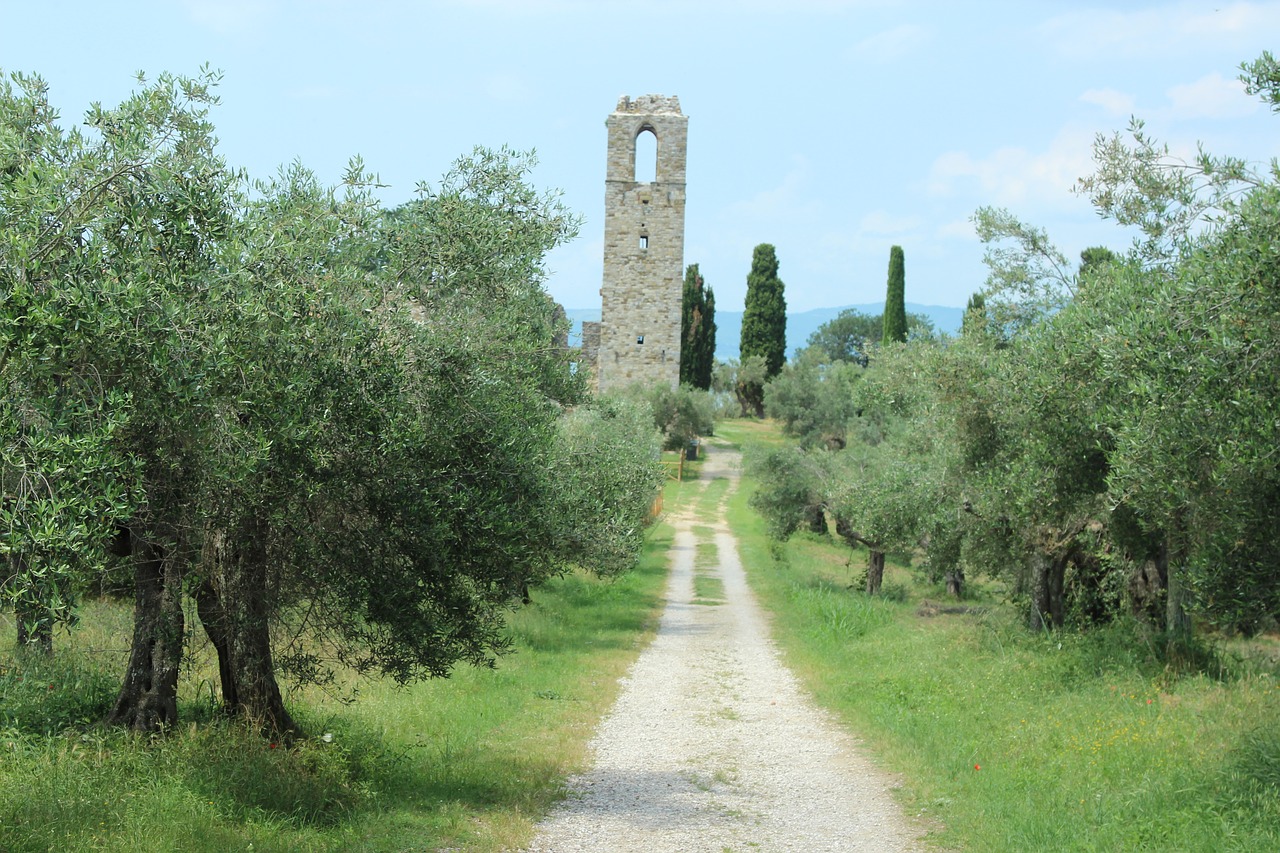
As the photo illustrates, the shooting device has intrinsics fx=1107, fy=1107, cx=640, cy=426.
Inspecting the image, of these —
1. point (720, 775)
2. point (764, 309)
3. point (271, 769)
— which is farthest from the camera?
point (764, 309)

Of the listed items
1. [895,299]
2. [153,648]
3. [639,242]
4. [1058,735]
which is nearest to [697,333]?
[895,299]

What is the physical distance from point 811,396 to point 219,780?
195 feet

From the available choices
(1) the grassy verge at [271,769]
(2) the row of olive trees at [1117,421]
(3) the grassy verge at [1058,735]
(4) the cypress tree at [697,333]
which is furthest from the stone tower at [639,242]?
(1) the grassy verge at [271,769]

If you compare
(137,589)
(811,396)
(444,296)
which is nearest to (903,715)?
→ (444,296)

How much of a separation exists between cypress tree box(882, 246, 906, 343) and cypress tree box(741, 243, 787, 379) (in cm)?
904

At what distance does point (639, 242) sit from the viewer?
168 ft

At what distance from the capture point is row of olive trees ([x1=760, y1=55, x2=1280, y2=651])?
27.5 feet

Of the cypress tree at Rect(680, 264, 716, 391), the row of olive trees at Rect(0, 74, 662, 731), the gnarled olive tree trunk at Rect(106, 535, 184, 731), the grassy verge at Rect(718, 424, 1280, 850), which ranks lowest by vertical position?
the grassy verge at Rect(718, 424, 1280, 850)

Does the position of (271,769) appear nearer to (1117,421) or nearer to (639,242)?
(1117,421)

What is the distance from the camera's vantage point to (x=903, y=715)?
13.3 metres

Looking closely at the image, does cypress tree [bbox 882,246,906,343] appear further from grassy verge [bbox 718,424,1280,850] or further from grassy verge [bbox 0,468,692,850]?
grassy verge [bbox 0,468,692,850]

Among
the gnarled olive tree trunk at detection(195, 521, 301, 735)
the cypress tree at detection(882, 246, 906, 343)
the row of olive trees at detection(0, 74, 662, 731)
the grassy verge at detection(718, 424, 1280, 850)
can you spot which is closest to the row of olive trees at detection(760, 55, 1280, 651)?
the grassy verge at detection(718, 424, 1280, 850)

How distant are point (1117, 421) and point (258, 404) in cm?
728

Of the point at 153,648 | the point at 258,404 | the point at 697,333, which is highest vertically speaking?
the point at 697,333
